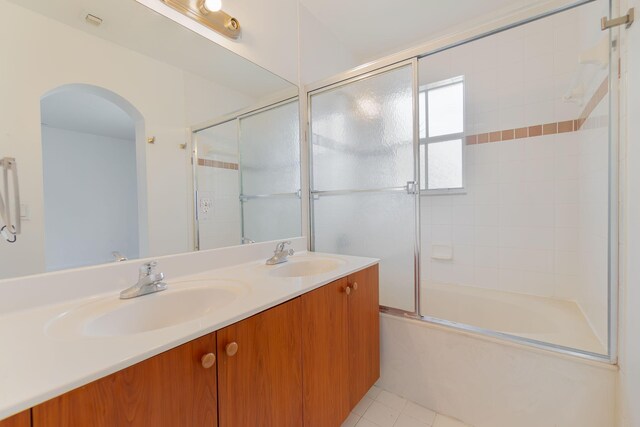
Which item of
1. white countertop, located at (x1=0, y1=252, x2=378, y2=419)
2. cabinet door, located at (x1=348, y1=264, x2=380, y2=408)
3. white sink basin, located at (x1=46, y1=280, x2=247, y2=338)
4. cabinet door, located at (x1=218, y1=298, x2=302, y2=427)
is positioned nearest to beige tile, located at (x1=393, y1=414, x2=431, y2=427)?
cabinet door, located at (x1=348, y1=264, x2=380, y2=408)

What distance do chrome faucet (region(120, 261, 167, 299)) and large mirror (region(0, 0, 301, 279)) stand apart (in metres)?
0.14

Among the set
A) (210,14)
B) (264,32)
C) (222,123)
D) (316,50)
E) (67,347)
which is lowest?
(67,347)

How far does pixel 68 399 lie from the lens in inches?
17.6

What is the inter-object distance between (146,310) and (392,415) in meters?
1.33

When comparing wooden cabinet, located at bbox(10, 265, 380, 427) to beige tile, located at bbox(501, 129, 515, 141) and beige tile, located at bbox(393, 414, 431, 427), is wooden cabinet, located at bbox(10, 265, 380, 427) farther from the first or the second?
beige tile, located at bbox(501, 129, 515, 141)

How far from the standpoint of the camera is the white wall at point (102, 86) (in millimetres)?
816

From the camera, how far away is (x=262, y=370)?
80cm

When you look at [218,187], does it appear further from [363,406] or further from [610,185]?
[610,185]

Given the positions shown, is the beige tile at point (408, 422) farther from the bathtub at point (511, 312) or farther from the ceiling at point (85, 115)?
the ceiling at point (85, 115)

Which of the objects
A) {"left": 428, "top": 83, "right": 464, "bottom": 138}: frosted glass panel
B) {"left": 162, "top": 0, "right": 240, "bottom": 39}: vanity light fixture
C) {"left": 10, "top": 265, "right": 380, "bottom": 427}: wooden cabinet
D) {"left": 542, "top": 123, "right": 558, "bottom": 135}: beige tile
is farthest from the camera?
{"left": 428, "top": 83, "right": 464, "bottom": 138}: frosted glass panel

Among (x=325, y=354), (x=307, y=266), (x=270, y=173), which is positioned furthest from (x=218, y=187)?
(x=325, y=354)

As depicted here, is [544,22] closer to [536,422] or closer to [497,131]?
[497,131]

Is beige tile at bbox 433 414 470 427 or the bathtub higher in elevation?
the bathtub

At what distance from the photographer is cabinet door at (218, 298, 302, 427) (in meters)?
0.71
